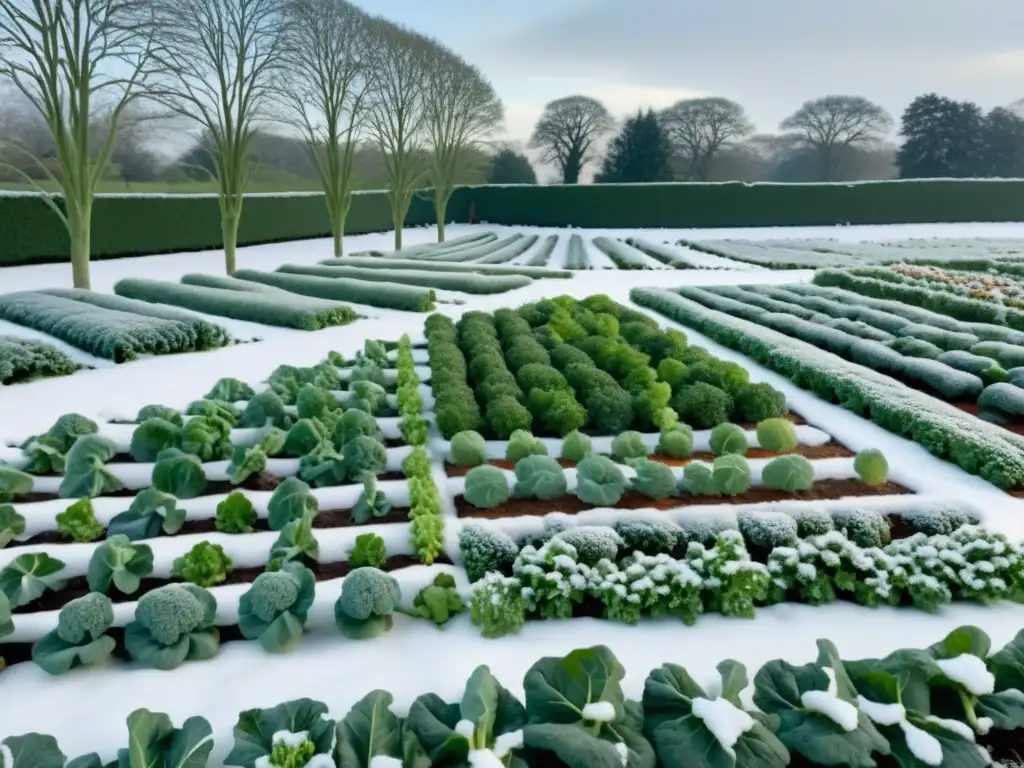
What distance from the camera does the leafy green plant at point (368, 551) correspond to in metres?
3.95

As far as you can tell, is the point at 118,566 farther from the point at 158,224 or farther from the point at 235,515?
the point at 158,224

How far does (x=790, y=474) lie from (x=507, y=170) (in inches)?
1618

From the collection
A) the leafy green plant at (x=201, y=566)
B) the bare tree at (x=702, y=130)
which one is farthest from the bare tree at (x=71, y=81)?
the bare tree at (x=702, y=130)

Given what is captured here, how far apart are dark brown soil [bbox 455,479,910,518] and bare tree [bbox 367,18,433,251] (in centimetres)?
2078

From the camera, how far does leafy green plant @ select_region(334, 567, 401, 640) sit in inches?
136

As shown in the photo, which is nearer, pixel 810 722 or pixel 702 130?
pixel 810 722

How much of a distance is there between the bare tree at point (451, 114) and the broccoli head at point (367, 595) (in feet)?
83.9

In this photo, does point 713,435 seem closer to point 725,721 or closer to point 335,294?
point 725,721

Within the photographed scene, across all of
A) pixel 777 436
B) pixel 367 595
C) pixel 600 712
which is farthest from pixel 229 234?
pixel 600 712

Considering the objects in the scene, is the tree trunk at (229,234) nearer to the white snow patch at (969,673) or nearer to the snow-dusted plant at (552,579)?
the snow-dusted plant at (552,579)

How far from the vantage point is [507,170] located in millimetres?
43625

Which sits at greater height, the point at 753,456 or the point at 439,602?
the point at 753,456

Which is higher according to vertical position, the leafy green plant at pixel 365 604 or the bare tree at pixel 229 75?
the bare tree at pixel 229 75

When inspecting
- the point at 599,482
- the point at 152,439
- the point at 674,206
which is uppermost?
the point at 674,206
